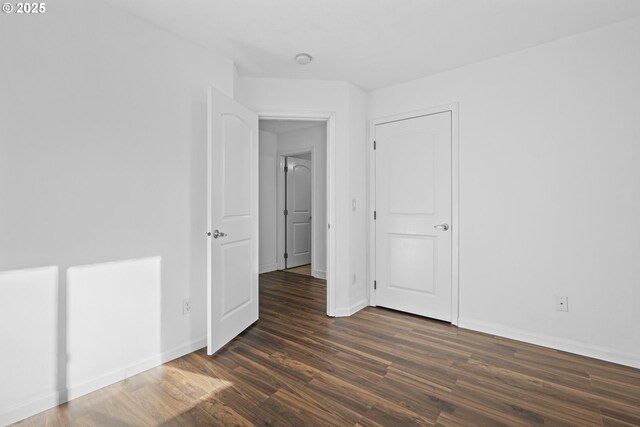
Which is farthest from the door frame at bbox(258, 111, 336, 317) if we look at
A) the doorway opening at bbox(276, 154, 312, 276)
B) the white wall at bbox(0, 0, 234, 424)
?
the doorway opening at bbox(276, 154, 312, 276)

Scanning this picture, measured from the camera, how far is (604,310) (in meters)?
2.32

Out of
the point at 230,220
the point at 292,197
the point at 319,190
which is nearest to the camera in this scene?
the point at 230,220

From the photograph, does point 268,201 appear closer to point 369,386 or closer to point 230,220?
point 230,220

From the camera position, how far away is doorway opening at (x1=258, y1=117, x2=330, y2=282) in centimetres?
505

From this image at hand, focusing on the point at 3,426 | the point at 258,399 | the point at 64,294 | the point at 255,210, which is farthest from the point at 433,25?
the point at 3,426

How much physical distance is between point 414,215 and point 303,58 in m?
1.86

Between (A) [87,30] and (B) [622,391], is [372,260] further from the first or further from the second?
(A) [87,30]

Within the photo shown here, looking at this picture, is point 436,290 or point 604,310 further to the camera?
point 436,290

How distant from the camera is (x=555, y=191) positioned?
250 cm

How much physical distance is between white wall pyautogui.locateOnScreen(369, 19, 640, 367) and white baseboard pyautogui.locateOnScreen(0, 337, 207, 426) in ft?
8.19

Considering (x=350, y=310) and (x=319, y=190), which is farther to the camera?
(x=319, y=190)

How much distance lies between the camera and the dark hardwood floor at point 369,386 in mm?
1673

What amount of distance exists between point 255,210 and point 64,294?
1.57 metres

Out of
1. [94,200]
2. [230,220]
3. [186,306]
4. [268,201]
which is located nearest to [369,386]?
[186,306]
